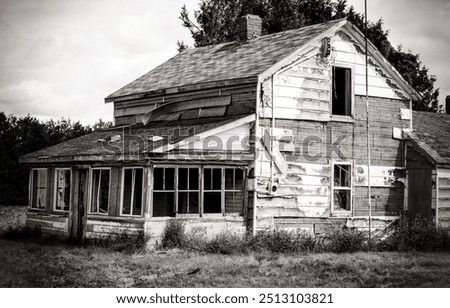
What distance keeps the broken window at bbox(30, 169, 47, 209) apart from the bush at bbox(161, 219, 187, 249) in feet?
18.6

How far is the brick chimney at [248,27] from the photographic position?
838 inches

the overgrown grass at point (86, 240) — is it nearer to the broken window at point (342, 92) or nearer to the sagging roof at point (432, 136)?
the broken window at point (342, 92)

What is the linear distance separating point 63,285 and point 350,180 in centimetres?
905

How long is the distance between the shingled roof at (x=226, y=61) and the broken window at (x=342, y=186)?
11.5 ft

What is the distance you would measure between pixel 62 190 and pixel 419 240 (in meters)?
9.87

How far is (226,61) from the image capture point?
63.0ft

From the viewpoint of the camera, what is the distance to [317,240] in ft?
54.9

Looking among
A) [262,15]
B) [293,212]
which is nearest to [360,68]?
[293,212]

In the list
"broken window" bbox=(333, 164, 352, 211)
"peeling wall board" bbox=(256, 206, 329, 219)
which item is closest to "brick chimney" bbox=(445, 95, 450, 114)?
"broken window" bbox=(333, 164, 352, 211)

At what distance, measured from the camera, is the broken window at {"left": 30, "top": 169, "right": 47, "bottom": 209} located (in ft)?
63.4
